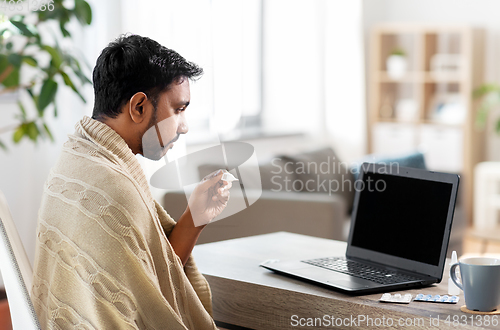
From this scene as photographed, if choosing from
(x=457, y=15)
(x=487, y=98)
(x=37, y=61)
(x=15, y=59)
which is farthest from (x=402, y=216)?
(x=457, y=15)

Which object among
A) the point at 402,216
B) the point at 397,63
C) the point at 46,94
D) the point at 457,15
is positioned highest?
the point at 457,15

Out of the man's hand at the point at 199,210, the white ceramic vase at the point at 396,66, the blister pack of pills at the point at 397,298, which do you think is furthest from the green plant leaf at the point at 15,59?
the white ceramic vase at the point at 396,66

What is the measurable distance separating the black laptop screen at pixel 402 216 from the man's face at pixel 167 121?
52 cm

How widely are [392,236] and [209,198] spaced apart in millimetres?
440

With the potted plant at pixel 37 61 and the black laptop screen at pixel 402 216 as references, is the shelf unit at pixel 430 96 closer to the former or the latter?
the potted plant at pixel 37 61

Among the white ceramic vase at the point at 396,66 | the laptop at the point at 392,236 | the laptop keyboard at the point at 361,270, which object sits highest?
the white ceramic vase at the point at 396,66

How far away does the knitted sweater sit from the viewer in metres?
0.96

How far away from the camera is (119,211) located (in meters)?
0.97

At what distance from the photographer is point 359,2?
17.2 feet

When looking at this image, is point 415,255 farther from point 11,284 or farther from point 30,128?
point 30,128

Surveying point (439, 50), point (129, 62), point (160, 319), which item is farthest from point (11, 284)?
point (439, 50)

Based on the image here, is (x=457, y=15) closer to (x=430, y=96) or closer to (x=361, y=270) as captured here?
(x=430, y=96)

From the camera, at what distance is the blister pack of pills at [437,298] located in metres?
1.09

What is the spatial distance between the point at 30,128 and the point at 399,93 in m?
4.15
